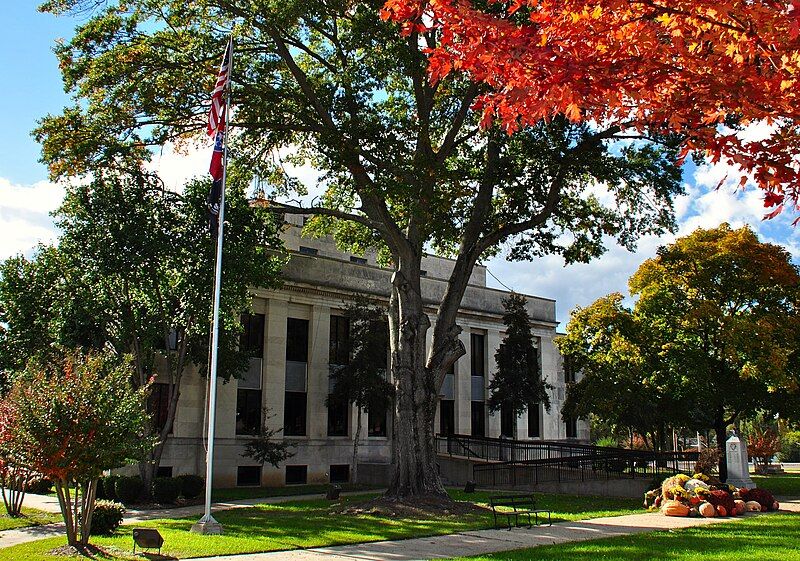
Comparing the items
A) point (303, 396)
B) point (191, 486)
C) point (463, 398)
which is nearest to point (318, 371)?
point (303, 396)

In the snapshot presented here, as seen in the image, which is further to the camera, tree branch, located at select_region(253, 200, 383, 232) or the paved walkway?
tree branch, located at select_region(253, 200, 383, 232)

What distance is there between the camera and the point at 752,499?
73.4ft

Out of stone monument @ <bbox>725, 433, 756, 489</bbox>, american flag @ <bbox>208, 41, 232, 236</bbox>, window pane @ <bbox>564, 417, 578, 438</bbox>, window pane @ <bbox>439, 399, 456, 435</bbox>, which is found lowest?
stone monument @ <bbox>725, 433, 756, 489</bbox>

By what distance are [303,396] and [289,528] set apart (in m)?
17.1

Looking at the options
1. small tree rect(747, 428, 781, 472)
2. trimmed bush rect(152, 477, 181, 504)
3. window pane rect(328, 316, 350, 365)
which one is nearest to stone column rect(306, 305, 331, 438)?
window pane rect(328, 316, 350, 365)

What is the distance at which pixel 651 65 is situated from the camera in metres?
6.71

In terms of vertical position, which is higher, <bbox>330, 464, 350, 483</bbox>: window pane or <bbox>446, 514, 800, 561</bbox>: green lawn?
<bbox>446, 514, 800, 561</bbox>: green lawn

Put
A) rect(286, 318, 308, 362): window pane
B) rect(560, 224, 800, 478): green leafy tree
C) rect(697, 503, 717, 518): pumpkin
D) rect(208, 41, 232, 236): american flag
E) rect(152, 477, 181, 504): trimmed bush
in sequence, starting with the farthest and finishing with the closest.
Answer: rect(286, 318, 308, 362): window pane, rect(560, 224, 800, 478): green leafy tree, rect(152, 477, 181, 504): trimmed bush, rect(697, 503, 717, 518): pumpkin, rect(208, 41, 232, 236): american flag

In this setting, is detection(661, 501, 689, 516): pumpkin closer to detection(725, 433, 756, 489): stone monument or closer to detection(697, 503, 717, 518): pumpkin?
detection(697, 503, 717, 518): pumpkin

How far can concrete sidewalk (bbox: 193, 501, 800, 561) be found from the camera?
44.0 ft

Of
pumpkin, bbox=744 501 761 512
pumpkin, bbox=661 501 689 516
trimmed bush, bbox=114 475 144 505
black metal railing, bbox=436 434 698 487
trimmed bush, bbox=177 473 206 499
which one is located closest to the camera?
pumpkin, bbox=661 501 689 516

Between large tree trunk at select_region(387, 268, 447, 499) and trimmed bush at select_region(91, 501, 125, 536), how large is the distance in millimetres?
7804

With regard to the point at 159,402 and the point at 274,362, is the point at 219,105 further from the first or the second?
the point at 274,362

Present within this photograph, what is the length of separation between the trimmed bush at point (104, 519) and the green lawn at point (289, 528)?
326mm
